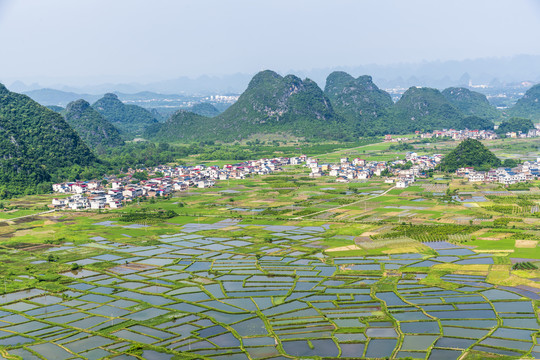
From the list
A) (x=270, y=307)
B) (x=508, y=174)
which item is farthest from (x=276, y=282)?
(x=508, y=174)

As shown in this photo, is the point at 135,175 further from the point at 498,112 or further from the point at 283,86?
the point at 498,112

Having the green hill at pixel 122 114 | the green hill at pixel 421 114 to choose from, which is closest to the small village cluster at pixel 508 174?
the green hill at pixel 421 114

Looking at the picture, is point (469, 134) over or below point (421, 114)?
below

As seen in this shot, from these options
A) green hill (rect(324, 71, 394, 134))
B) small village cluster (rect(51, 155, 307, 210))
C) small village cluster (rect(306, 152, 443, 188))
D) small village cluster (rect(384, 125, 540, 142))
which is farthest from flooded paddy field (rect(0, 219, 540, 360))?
green hill (rect(324, 71, 394, 134))

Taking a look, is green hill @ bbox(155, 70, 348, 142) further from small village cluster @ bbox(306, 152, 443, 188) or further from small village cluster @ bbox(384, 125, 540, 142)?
small village cluster @ bbox(306, 152, 443, 188)

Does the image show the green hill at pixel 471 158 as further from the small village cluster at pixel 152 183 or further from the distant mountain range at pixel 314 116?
the distant mountain range at pixel 314 116

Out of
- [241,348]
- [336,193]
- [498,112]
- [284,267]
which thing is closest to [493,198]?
[336,193]

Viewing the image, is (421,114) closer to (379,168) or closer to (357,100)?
(357,100)
